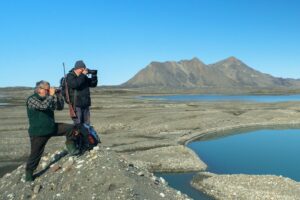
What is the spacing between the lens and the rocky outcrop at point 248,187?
21.2m

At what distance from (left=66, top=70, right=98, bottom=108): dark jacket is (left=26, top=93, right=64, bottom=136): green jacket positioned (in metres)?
1.02

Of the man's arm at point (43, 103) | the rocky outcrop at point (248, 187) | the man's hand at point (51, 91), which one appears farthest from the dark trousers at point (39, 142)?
the rocky outcrop at point (248, 187)

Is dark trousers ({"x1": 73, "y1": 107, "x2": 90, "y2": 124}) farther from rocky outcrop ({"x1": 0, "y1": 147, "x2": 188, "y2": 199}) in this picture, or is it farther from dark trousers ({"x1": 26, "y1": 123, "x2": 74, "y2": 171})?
rocky outcrop ({"x1": 0, "y1": 147, "x2": 188, "y2": 199})

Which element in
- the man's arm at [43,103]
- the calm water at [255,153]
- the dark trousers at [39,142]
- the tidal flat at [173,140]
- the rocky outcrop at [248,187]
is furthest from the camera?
the calm water at [255,153]

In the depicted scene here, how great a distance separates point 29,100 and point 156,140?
27.1 metres

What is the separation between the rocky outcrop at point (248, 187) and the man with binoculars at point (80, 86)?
9875 millimetres

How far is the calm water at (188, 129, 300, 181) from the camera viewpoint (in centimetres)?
2970

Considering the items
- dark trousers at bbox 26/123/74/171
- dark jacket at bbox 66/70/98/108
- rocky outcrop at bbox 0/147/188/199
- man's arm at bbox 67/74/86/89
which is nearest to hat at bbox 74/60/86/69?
dark jacket at bbox 66/70/98/108

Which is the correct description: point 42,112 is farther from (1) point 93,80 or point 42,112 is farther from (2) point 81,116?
(1) point 93,80

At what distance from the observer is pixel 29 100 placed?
14.1m

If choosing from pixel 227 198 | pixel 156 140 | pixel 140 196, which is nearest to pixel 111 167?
pixel 140 196

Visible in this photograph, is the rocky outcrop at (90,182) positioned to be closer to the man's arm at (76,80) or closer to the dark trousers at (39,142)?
the dark trousers at (39,142)

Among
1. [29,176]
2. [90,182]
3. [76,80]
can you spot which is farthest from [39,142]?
[76,80]

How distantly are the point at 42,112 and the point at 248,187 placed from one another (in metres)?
13.1
